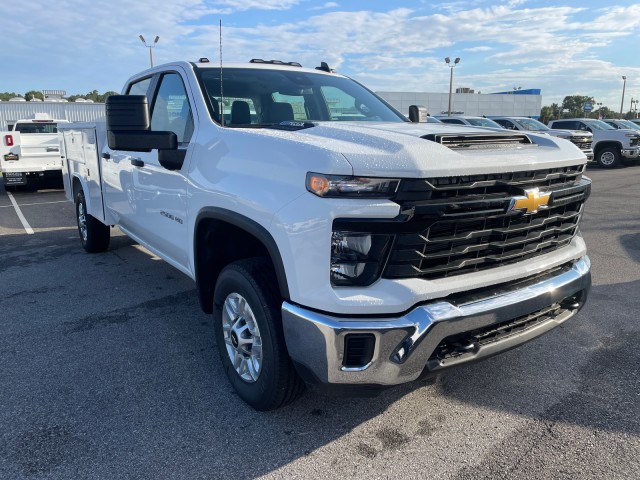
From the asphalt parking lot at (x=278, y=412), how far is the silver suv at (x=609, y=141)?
54.7 feet

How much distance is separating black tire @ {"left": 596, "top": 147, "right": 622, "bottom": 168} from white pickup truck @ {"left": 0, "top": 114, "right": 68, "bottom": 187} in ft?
60.3

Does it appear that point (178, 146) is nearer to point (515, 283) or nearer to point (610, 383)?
point (515, 283)

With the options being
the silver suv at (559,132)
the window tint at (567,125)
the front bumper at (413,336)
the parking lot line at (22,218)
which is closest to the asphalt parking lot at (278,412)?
the front bumper at (413,336)

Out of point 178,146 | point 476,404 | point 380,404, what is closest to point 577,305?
point 476,404

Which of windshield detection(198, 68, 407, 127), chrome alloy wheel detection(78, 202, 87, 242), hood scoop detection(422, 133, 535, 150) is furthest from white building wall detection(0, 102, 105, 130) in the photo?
hood scoop detection(422, 133, 535, 150)

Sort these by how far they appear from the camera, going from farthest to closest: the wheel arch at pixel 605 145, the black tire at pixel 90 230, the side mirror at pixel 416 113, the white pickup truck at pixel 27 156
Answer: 1. the wheel arch at pixel 605 145
2. the white pickup truck at pixel 27 156
3. the black tire at pixel 90 230
4. the side mirror at pixel 416 113

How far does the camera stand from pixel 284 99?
12.9 ft

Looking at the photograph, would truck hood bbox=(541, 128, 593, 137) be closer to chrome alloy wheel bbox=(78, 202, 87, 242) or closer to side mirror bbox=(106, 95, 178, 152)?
chrome alloy wheel bbox=(78, 202, 87, 242)

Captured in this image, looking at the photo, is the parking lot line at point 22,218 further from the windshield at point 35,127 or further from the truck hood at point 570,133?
the truck hood at point 570,133

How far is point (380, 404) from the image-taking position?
315cm

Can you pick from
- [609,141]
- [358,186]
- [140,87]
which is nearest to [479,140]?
[358,186]

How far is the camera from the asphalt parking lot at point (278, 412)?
2.59m

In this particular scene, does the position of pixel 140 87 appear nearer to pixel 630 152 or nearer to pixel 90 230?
pixel 90 230

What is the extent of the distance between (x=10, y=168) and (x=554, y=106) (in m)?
95.7
